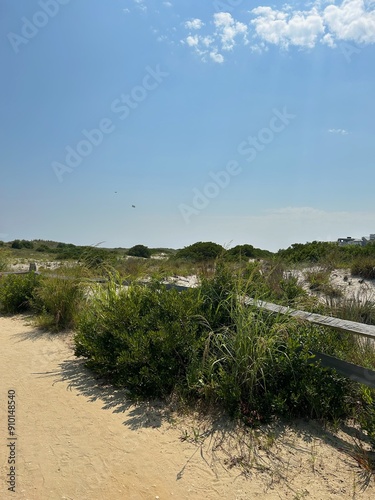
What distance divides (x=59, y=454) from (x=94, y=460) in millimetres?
317

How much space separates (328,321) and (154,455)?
2.25 meters

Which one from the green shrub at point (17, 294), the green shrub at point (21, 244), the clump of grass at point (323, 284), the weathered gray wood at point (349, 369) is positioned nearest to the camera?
the weathered gray wood at point (349, 369)

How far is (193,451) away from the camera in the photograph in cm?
314

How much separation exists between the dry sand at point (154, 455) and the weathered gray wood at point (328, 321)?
3.14 feet

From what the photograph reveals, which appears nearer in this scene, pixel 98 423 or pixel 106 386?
pixel 98 423

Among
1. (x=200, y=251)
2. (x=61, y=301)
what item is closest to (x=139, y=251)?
(x=200, y=251)

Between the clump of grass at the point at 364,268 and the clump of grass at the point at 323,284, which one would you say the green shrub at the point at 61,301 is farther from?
the clump of grass at the point at 364,268

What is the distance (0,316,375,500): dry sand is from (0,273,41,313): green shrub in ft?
15.1

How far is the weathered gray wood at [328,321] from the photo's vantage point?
358cm

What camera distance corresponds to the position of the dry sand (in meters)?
2.67

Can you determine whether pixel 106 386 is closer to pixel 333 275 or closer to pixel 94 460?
pixel 94 460

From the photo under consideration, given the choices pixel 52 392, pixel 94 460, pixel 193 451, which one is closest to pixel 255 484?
pixel 193 451

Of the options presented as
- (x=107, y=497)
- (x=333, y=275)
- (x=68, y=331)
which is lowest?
(x=107, y=497)

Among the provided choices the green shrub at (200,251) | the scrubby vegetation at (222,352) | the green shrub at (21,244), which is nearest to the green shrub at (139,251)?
the green shrub at (200,251)
